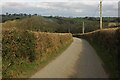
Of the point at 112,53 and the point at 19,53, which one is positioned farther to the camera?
the point at 112,53

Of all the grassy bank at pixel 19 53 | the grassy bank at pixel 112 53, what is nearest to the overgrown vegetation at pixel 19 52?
the grassy bank at pixel 19 53

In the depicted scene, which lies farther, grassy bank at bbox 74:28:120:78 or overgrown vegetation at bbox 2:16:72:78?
grassy bank at bbox 74:28:120:78

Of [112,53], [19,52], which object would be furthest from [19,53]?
[112,53]

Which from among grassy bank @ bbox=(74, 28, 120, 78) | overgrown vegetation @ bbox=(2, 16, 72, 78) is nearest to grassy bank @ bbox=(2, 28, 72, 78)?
overgrown vegetation @ bbox=(2, 16, 72, 78)

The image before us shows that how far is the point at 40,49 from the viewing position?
541 inches

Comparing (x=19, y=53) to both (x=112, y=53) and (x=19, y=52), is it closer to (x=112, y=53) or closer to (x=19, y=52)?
(x=19, y=52)

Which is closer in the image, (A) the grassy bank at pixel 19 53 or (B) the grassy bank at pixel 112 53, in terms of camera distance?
(A) the grassy bank at pixel 19 53

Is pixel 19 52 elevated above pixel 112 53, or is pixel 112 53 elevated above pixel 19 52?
pixel 19 52

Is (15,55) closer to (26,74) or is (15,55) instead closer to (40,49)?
(26,74)

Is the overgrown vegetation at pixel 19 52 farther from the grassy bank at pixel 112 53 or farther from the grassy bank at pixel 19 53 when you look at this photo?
the grassy bank at pixel 112 53

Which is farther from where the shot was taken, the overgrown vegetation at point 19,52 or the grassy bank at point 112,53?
the grassy bank at point 112,53

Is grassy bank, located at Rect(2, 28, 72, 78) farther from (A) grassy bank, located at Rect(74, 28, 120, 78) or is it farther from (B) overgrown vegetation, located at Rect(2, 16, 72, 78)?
(A) grassy bank, located at Rect(74, 28, 120, 78)

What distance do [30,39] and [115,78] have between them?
17.1ft

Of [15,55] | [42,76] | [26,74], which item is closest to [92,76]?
[42,76]
